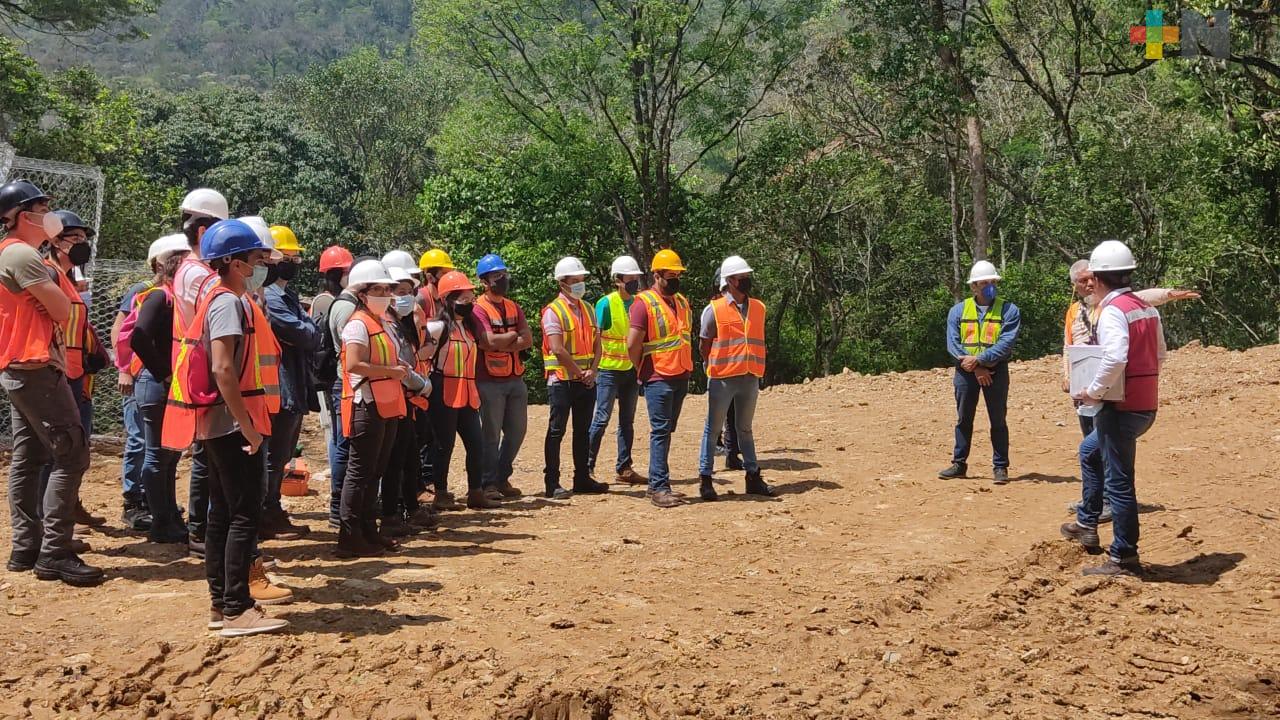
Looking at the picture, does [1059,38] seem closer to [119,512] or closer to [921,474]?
[921,474]

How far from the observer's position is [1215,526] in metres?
7.81

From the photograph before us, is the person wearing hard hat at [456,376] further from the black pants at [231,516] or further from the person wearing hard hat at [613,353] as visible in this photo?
the black pants at [231,516]

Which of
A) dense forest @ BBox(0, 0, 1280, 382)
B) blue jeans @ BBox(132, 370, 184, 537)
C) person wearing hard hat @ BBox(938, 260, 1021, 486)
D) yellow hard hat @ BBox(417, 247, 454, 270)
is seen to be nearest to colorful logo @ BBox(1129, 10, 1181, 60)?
dense forest @ BBox(0, 0, 1280, 382)

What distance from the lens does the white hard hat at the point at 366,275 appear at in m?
6.60

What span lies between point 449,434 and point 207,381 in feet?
11.3

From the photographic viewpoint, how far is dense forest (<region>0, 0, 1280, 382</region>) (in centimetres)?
2070

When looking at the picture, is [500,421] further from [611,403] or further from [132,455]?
[132,455]

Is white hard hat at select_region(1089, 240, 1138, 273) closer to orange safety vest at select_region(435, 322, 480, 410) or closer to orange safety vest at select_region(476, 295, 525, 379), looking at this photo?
orange safety vest at select_region(476, 295, 525, 379)

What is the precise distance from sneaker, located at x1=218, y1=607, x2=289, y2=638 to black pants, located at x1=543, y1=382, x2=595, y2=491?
3.83 metres

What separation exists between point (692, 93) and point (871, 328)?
10.9m

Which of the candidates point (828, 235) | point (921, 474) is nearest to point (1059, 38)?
point (828, 235)

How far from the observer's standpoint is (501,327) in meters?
8.52

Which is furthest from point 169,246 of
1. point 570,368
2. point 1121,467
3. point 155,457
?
point 1121,467

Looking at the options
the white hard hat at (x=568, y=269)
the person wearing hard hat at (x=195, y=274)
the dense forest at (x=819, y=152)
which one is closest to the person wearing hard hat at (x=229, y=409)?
the person wearing hard hat at (x=195, y=274)
